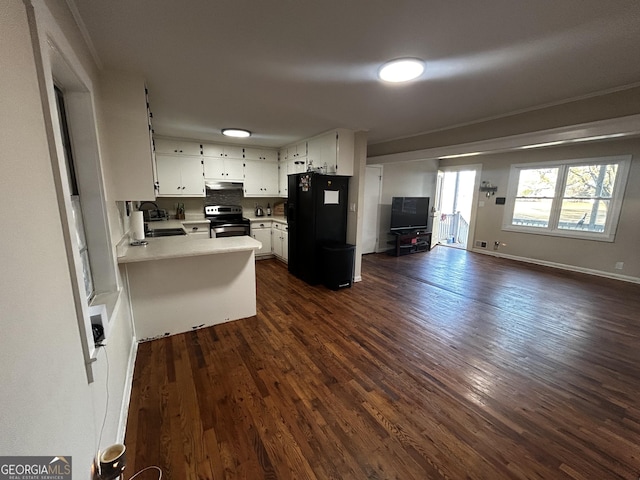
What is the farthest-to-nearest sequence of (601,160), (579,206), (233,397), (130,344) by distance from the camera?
(579,206), (601,160), (130,344), (233,397)

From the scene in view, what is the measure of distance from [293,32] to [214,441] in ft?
8.17

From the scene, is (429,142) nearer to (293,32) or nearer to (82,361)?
(293,32)

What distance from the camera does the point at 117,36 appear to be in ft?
5.46

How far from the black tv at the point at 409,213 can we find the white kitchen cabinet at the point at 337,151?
100 inches

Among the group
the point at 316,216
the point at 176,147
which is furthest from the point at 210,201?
the point at 316,216

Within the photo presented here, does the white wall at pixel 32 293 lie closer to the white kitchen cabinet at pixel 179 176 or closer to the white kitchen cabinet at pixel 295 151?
the white kitchen cabinet at pixel 295 151

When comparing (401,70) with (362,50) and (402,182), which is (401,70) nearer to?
(362,50)

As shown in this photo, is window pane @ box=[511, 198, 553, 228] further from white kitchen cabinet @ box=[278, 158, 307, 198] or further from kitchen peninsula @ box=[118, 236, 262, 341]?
kitchen peninsula @ box=[118, 236, 262, 341]

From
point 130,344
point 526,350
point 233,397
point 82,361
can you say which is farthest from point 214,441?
point 526,350

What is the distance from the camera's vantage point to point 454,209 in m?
7.77

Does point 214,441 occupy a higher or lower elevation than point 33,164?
lower

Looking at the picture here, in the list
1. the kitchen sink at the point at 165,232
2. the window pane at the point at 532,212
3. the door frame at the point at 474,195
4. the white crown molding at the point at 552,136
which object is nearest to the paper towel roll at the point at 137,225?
the kitchen sink at the point at 165,232

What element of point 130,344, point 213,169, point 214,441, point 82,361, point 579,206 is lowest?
point 214,441

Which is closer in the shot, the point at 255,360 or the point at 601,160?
the point at 255,360
